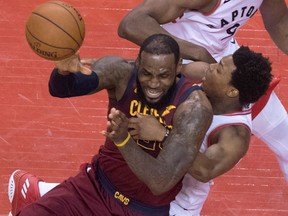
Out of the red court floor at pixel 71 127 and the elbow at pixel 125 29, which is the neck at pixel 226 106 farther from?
the red court floor at pixel 71 127

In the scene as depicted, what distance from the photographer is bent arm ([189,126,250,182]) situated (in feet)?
17.0

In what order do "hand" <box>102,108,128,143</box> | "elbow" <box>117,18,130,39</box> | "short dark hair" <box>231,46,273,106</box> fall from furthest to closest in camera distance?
"elbow" <box>117,18,130,39</box> < "short dark hair" <box>231,46,273,106</box> < "hand" <box>102,108,128,143</box>

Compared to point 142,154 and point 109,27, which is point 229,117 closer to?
point 142,154

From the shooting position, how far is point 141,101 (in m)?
5.23

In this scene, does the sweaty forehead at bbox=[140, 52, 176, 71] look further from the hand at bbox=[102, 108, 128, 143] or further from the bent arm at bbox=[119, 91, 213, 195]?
the hand at bbox=[102, 108, 128, 143]

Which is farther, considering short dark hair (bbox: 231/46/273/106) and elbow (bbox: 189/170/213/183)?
short dark hair (bbox: 231/46/273/106)

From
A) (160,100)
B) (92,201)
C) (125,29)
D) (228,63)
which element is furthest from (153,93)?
(92,201)

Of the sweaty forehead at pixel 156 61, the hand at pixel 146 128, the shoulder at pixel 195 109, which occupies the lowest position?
the hand at pixel 146 128

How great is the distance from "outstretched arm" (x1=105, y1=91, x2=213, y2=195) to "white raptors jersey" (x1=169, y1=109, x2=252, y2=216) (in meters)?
0.42

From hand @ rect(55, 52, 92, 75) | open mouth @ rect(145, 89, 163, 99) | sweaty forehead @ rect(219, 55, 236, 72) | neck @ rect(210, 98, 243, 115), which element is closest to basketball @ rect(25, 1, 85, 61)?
hand @ rect(55, 52, 92, 75)

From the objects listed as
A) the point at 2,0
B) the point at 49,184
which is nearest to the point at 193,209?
the point at 49,184

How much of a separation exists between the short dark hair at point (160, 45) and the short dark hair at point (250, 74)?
462 mm

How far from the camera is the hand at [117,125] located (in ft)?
15.1

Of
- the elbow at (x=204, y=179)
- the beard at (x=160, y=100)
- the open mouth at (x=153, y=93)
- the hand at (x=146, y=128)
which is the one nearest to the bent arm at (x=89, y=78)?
the beard at (x=160, y=100)
